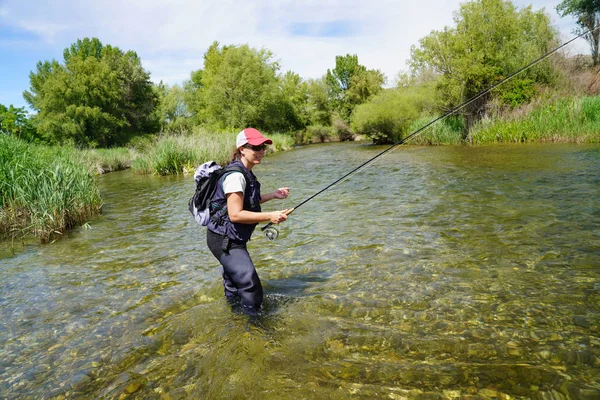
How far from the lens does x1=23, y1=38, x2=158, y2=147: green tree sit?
44531mm

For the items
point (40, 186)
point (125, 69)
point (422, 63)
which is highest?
point (125, 69)

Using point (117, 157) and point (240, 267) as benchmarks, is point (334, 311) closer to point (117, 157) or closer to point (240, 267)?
point (240, 267)

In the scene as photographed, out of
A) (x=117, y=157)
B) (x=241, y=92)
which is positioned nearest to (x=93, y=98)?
(x=241, y=92)

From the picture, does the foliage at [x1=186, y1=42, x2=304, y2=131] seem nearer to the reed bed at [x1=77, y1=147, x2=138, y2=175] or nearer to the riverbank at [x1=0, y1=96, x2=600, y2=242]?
the riverbank at [x1=0, y1=96, x2=600, y2=242]

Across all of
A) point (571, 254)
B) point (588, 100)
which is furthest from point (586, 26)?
point (571, 254)

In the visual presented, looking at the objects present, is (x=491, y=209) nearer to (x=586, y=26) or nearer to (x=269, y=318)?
(x=269, y=318)

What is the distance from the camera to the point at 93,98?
4656 centimetres

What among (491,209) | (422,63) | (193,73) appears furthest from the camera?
(193,73)

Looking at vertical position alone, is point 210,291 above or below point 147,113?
below

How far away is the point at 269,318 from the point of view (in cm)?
460

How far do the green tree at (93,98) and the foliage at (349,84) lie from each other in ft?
99.7

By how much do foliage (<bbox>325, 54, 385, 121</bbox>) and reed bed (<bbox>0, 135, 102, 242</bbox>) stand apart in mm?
56597

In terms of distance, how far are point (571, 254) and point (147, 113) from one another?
57334 mm

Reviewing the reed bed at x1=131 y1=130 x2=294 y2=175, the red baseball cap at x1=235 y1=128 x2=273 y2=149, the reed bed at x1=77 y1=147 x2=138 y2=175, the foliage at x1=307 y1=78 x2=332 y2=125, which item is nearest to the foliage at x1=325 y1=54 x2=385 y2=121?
the foliage at x1=307 y1=78 x2=332 y2=125
